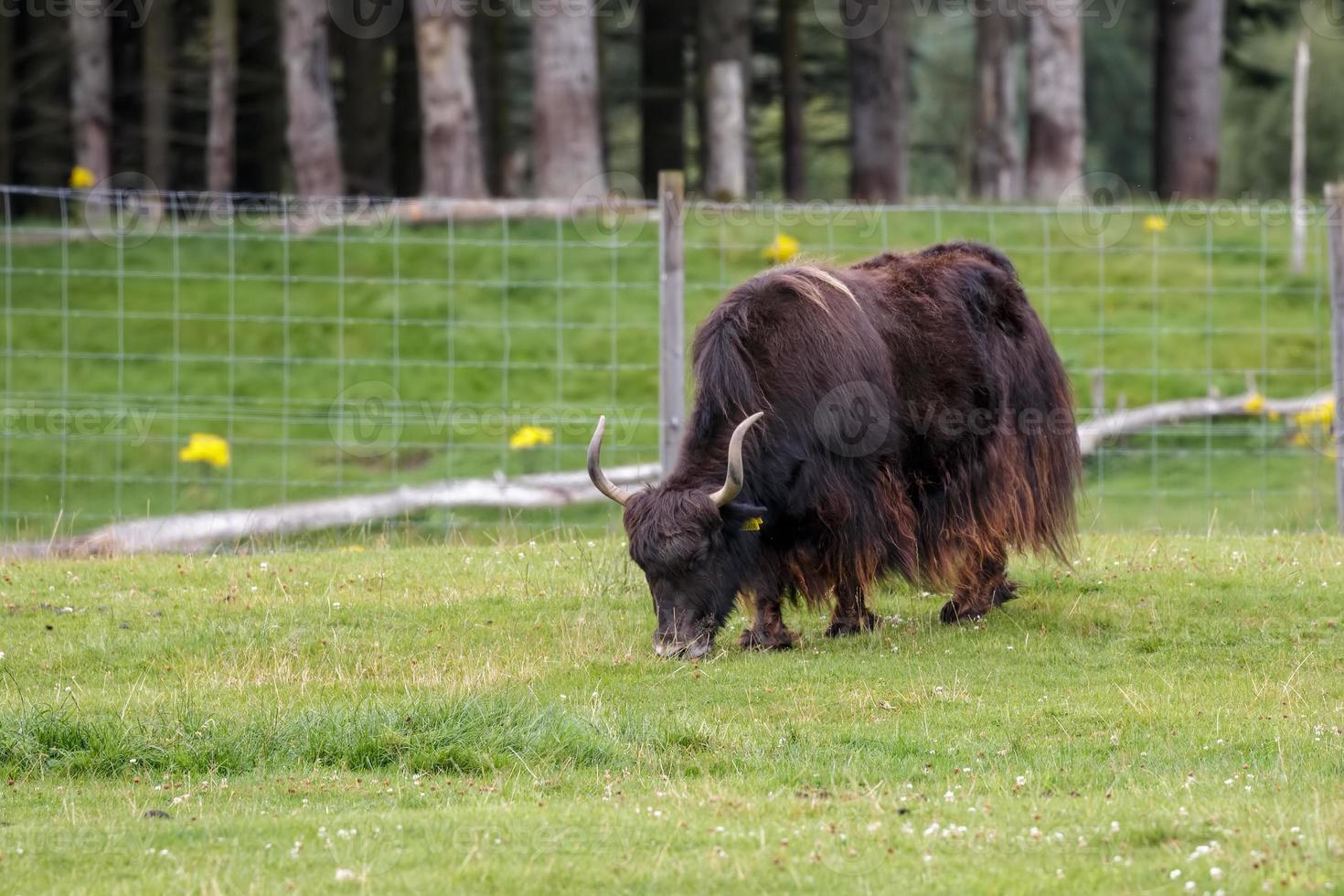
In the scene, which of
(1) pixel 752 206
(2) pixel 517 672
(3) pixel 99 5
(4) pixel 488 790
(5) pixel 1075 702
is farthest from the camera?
(3) pixel 99 5

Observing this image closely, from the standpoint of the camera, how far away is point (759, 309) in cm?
884

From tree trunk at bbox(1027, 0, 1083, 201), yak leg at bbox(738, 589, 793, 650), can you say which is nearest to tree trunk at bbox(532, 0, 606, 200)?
tree trunk at bbox(1027, 0, 1083, 201)

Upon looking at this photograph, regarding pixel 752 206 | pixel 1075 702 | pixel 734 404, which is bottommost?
pixel 1075 702

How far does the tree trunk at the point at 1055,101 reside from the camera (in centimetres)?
2091

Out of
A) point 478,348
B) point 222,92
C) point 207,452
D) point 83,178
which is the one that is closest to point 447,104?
point 478,348

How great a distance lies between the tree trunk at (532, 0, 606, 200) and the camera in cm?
1986

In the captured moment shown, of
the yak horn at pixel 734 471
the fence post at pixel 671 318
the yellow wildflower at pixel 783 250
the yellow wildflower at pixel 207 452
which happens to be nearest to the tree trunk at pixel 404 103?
the yellow wildflower at pixel 783 250

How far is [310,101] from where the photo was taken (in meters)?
20.8

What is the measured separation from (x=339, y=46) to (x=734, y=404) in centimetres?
2405

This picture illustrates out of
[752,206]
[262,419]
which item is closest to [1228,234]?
[752,206]

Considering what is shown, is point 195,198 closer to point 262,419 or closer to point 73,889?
point 262,419

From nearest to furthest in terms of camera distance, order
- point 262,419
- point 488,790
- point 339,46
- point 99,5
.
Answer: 1. point 488,790
2. point 262,419
3. point 99,5
4. point 339,46

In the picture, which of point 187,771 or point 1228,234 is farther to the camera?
point 1228,234

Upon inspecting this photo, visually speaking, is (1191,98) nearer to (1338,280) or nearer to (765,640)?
(1338,280)
